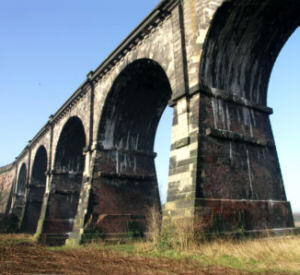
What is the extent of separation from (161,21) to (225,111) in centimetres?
417

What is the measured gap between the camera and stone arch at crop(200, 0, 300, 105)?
7789mm

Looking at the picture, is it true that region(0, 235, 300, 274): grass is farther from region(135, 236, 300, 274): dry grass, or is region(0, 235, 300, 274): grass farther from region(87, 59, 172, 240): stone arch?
region(87, 59, 172, 240): stone arch

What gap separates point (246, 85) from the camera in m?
8.87

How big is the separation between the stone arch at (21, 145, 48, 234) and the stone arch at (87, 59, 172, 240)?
37.1 feet

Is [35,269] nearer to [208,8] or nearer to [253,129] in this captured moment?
[253,129]

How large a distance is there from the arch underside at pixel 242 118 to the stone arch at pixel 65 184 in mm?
10318

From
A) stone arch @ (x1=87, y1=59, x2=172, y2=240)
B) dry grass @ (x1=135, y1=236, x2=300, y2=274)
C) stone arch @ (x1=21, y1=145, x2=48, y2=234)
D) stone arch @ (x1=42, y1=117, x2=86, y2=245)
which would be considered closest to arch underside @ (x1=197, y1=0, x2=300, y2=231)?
dry grass @ (x1=135, y1=236, x2=300, y2=274)

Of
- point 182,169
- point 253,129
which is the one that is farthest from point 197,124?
point 253,129

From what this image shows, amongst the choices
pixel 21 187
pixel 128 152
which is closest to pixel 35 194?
pixel 21 187

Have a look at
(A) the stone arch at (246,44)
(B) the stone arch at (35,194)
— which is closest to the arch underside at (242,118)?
(A) the stone arch at (246,44)

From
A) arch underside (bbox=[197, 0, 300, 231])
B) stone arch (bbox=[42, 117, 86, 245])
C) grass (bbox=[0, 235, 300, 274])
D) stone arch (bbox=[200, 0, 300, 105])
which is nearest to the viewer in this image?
grass (bbox=[0, 235, 300, 274])

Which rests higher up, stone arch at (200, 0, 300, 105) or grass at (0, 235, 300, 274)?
stone arch at (200, 0, 300, 105)

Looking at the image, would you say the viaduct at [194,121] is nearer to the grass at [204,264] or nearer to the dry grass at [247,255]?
the dry grass at [247,255]

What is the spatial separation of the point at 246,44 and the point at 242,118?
7.26 feet
